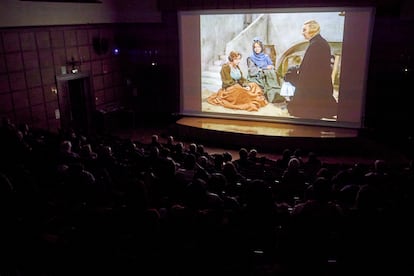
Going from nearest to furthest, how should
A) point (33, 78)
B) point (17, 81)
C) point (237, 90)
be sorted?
point (17, 81) → point (33, 78) → point (237, 90)

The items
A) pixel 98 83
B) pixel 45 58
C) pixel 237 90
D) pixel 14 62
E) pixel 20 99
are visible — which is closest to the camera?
pixel 14 62

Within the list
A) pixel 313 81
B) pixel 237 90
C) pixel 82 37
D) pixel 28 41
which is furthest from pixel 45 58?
pixel 313 81

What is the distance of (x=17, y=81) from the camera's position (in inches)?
383

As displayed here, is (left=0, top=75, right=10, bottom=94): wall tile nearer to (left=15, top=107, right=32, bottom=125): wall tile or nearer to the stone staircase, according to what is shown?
(left=15, top=107, right=32, bottom=125): wall tile

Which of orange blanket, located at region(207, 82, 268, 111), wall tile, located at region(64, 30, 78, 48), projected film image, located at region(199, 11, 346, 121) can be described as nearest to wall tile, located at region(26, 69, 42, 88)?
wall tile, located at region(64, 30, 78, 48)

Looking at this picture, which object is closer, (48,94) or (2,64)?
(2,64)

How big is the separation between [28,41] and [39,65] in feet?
2.21

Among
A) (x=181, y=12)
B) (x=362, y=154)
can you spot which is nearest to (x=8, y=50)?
(x=181, y=12)

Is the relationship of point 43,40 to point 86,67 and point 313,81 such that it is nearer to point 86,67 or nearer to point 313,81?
point 86,67

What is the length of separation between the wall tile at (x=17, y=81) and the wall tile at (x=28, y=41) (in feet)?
2.24

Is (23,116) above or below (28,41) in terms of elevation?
below

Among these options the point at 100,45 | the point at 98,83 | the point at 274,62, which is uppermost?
the point at 100,45

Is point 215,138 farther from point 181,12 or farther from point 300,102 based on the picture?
point 181,12

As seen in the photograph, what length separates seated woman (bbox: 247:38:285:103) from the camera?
35.5 ft
